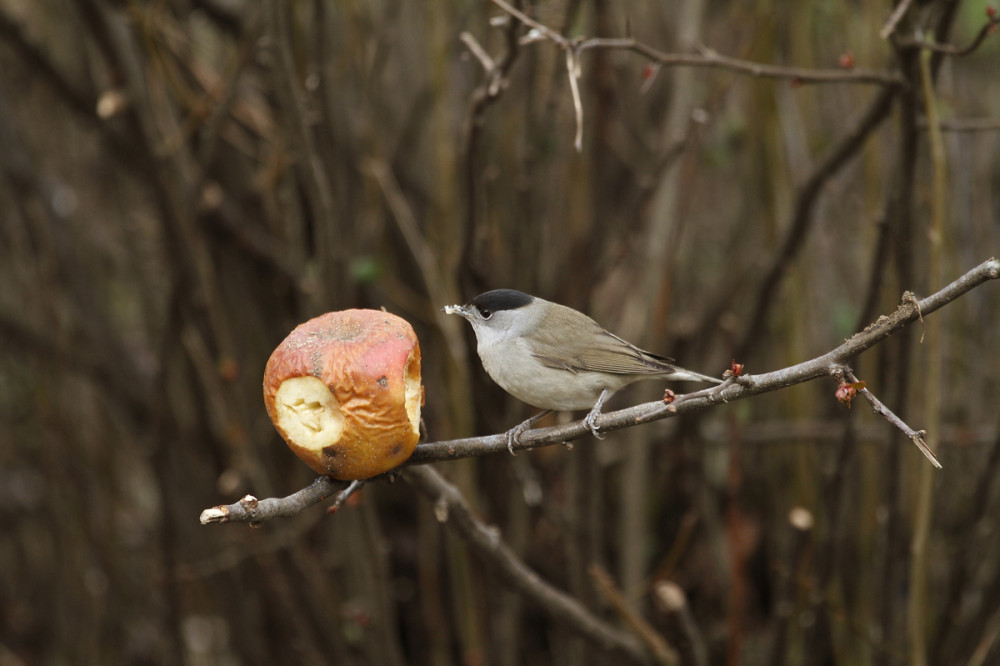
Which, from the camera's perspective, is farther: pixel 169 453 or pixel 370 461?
pixel 169 453

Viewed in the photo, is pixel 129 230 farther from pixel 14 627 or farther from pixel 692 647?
pixel 692 647

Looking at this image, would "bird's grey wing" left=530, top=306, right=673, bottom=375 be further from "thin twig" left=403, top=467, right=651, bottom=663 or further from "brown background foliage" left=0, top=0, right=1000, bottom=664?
"thin twig" left=403, top=467, right=651, bottom=663

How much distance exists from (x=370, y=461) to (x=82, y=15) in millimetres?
2036

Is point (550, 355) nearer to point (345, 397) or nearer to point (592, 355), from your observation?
point (592, 355)

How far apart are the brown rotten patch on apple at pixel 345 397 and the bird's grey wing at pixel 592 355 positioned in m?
0.78

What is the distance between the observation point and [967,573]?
277 centimetres

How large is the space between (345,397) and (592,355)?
100 centimetres

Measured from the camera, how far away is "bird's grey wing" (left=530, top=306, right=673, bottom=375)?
2.26m

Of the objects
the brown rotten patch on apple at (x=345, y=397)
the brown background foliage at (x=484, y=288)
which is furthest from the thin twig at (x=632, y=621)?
the brown rotten patch on apple at (x=345, y=397)

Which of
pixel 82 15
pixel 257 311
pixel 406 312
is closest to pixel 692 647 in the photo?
pixel 406 312

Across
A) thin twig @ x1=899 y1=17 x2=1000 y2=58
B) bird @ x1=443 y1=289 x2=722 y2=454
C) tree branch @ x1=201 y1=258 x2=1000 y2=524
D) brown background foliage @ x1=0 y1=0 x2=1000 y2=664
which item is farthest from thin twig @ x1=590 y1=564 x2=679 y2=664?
thin twig @ x1=899 y1=17 x2=1000 y2=58

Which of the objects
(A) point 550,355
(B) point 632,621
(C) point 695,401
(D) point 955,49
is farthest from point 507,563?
(D) point 955,49

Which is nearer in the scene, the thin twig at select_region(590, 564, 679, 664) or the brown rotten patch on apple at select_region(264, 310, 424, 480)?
the brown rotten patch on apple at select_region(264, 310, 424, 480)

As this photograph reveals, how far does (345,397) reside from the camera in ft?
4.81
